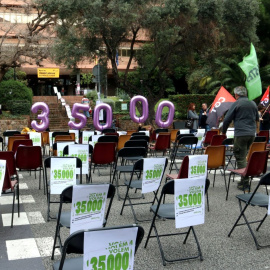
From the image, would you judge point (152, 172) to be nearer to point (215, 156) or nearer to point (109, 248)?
point (215, 156)

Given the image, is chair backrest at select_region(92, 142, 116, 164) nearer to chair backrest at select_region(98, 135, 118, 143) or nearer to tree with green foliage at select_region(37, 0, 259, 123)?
chair backrest at select_region(98, 135, 118, 143)

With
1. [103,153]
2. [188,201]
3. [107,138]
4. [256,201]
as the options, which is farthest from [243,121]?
[188,201]

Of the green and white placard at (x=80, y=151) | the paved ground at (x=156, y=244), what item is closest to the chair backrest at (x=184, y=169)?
the paved ground at (x=156, y=244)

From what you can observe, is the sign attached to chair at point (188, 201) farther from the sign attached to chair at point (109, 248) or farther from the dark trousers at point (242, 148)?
the dark trousers at point (242, 148)

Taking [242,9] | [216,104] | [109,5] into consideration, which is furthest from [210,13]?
[216,104]

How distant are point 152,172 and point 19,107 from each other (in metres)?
18.8

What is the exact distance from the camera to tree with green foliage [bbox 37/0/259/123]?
→ 16.5 meters

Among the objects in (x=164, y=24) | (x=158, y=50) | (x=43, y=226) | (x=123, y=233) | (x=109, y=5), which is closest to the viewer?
(x=123, y=233)

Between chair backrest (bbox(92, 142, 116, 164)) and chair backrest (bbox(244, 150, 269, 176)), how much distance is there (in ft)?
8.85

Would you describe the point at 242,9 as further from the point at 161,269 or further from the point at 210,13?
the point at 161,269

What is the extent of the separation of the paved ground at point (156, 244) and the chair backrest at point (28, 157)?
67 cm

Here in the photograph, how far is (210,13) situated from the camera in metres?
17.6

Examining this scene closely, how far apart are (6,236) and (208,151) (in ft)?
12.0

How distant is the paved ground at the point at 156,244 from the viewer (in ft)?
13.8
